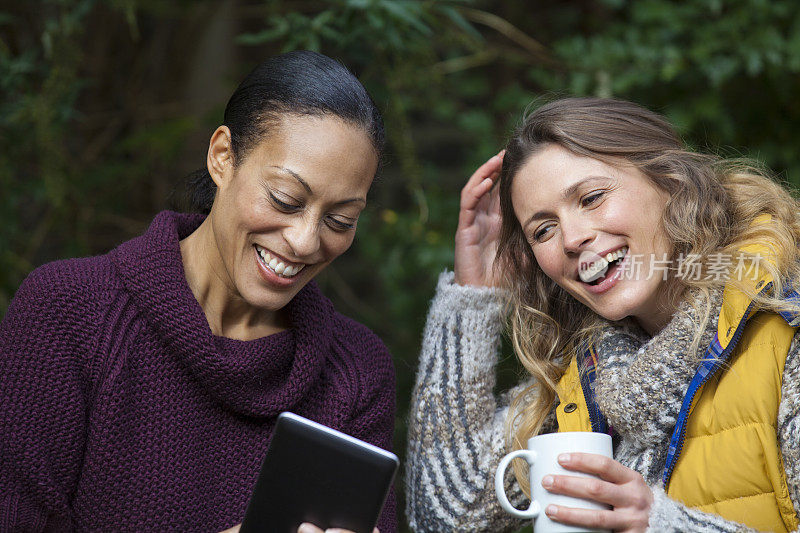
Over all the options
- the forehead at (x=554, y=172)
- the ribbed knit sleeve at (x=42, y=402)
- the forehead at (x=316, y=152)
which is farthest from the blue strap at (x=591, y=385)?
the ribbed knit sleeve at (x=42, y=402)

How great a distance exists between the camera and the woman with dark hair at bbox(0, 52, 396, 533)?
1415 mm

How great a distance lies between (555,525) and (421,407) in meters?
0.56

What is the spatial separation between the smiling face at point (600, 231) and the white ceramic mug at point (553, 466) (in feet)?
0.97

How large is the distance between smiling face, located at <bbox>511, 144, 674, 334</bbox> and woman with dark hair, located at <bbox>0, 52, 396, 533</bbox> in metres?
0.33

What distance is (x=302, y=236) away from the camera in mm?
1476

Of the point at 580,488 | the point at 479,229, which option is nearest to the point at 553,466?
the point at 580,488

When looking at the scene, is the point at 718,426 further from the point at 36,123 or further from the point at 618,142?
the point at 36,123

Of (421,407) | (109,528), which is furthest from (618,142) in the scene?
(109,528)

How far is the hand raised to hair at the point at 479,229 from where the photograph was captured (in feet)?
6.23

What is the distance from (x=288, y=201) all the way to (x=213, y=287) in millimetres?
270

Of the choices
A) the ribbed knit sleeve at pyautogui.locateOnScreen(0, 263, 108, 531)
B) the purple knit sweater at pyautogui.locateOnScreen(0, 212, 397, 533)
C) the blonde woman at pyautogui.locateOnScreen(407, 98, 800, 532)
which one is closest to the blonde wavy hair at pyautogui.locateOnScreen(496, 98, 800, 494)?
the blonde woman at pyautogui.locateOnScreen(407, 98, 800, 532)

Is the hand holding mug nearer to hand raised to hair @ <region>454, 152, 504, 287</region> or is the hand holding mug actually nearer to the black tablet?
the black tablet

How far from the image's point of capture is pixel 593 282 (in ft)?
5.16

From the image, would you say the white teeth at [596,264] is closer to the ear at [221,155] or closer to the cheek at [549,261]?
the cheek at [549,261]
